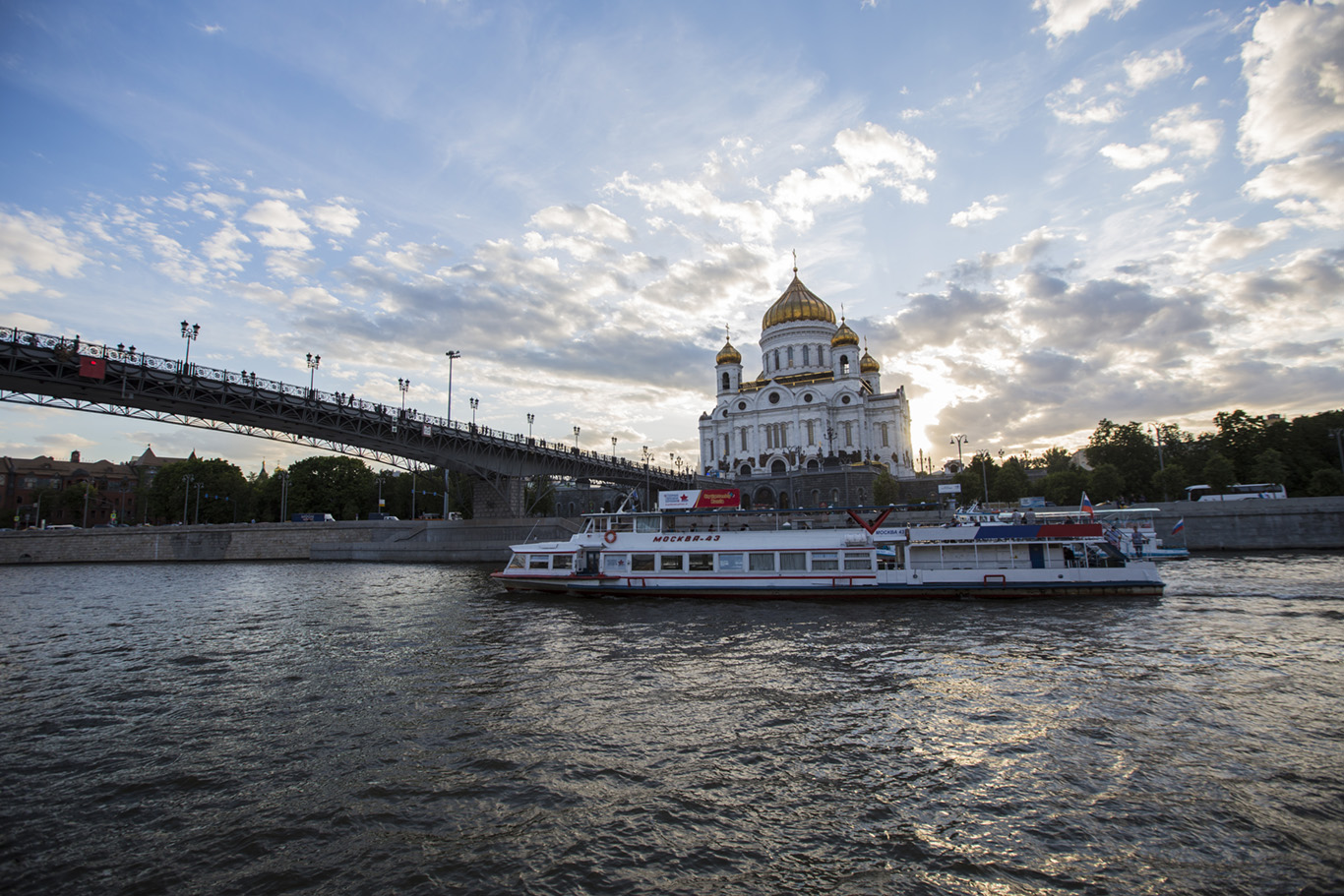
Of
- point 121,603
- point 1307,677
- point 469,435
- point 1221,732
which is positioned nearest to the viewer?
point 1221,732

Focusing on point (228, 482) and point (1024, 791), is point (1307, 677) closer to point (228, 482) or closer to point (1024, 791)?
point (1024, 791)

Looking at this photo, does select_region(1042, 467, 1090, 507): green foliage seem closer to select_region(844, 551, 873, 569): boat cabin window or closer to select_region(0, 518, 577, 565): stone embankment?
select_region(844, 551, 873, 569): boat cabin window

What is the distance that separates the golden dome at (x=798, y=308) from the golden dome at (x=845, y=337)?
3.95m

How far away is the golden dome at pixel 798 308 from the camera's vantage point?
315 feet

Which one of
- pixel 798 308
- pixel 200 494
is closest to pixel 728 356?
pixel 798 308

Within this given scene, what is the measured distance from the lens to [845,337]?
92625 mm

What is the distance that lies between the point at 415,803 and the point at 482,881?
7.10 feet

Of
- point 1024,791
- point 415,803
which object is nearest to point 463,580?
point 415,803

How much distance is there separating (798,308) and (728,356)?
13268mm

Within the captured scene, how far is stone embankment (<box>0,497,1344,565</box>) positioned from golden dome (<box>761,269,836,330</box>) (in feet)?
149

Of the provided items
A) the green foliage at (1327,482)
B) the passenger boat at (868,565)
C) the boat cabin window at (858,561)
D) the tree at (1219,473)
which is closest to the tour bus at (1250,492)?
the tree at (1219,473)

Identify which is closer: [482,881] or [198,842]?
[482,881]

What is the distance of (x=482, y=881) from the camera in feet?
20.8

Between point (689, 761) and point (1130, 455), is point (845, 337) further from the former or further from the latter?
point (689, 761)
